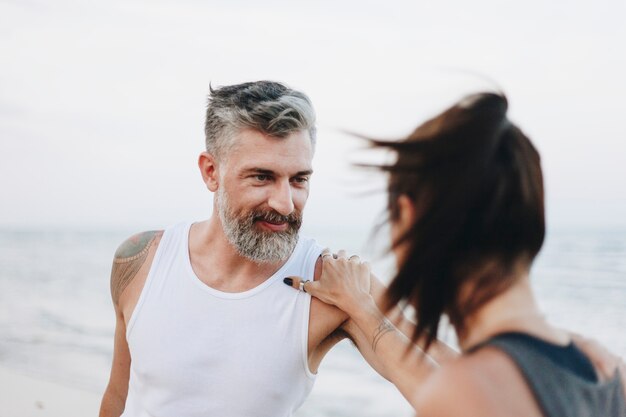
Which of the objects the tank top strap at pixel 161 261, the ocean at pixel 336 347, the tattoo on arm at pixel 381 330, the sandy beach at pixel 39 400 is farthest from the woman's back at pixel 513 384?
the sandy beach at pixel 39 400

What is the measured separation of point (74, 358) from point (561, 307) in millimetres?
8638

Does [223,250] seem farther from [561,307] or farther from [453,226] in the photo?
[561,307]

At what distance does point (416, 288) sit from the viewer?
1415 mm

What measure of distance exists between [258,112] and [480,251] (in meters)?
1.70

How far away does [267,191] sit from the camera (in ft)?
9.63

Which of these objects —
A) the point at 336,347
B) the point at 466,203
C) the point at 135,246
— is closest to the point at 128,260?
the point at 135,246

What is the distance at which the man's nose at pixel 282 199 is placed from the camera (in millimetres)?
2871

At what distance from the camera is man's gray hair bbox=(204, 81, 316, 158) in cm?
292

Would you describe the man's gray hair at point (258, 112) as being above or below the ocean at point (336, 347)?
above

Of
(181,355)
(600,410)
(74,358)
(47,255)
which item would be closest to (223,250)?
(181,355)

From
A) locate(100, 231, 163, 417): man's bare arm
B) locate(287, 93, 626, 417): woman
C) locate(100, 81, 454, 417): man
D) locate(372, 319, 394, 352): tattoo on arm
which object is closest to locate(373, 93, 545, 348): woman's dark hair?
locate(287, 93, 626, 417): woman

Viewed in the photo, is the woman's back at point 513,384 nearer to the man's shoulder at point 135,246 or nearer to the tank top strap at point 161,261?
the tank top strap at point 161,261

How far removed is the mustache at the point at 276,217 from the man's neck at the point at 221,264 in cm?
20

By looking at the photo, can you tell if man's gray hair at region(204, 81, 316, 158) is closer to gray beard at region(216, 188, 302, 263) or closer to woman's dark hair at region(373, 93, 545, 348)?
gray beard at region(216, 188, 302, 263)
